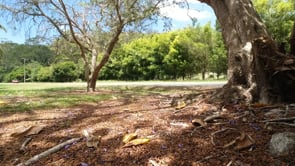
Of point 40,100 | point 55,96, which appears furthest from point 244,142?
point 55,96

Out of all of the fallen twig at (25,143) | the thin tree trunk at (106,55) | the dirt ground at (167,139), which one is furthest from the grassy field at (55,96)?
the fallen twig at (25,143)

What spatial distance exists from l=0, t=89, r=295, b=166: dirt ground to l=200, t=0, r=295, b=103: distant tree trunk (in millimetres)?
367

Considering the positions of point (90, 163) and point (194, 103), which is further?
point (194, 103)

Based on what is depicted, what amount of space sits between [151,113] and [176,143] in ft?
5.48

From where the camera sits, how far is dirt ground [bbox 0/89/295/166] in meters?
2.89

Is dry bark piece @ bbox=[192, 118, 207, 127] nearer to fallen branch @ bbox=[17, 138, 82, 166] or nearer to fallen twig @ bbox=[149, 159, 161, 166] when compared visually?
Answer: fallen twig @ bbox=[149, 159, 161, 166]

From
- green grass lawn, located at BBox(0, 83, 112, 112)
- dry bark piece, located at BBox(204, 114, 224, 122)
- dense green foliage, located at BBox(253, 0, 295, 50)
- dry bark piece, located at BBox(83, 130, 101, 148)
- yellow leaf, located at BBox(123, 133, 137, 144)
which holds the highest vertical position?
dense green foliage, located at BBox(253, 0, 295, 50)

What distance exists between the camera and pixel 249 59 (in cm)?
465

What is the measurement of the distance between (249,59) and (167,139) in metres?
2.20

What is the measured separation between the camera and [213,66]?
36.3 meters

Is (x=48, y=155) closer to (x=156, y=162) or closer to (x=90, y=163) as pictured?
(x=90, y=163)

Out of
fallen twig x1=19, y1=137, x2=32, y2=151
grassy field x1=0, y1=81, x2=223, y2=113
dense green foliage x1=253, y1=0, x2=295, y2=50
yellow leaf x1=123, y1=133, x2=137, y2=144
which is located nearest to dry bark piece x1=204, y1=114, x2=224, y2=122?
yellow leaf x1=123, y1=133, x2=137, y2=144

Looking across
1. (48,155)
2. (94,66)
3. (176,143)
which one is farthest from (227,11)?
(94,66)

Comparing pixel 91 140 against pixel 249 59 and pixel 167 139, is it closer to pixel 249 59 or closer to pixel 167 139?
pixel 167 139
